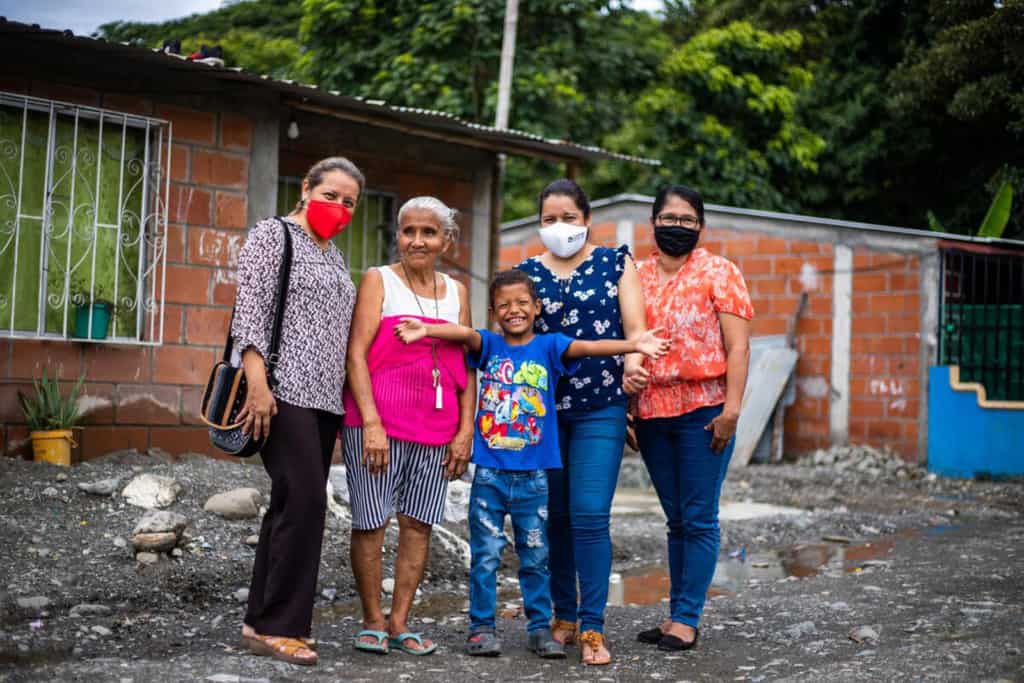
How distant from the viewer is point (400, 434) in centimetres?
428

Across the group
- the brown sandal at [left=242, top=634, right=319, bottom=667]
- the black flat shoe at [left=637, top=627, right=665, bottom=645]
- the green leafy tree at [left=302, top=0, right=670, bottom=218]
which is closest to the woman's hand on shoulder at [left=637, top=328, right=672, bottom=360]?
the black flat shoe at [left=637, top=627, right=665, bottom=645]

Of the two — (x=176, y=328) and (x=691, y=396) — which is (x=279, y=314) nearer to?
(x=691, y=396)

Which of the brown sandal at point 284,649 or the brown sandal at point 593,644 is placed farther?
the brown sandal at point 593,644

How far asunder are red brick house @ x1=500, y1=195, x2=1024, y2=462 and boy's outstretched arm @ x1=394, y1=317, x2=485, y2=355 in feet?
31.9

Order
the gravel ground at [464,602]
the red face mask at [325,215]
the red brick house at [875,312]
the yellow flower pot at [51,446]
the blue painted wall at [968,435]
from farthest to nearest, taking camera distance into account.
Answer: the red brick house at [875,312] < the blue painted wall at [968,435] < the yellow flower pot at [51,446] < the red face mask at [325,215] < the gravel ground at [464,602]

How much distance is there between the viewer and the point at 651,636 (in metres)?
4.76

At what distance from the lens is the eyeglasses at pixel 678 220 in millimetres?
4684

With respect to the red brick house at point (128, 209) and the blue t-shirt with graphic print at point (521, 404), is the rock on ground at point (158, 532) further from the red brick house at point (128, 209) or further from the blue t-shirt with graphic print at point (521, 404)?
the blue t-shirt with graphic print at point (521, 404)

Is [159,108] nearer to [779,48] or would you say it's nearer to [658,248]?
[658,248]

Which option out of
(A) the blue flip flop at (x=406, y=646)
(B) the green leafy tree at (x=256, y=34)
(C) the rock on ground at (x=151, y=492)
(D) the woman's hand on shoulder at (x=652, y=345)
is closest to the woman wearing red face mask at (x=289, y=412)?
(A) the blue flip flop at (x=406, y=646)

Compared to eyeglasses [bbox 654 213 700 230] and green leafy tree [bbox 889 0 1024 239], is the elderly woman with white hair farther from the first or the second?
green leafy tree [bbox 889 0 1024 239]

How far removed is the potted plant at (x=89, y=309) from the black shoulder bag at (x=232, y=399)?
3.92 meters

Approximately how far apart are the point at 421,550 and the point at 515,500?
0.43m

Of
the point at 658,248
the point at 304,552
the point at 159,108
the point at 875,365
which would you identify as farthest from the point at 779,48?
the point at 304,552
